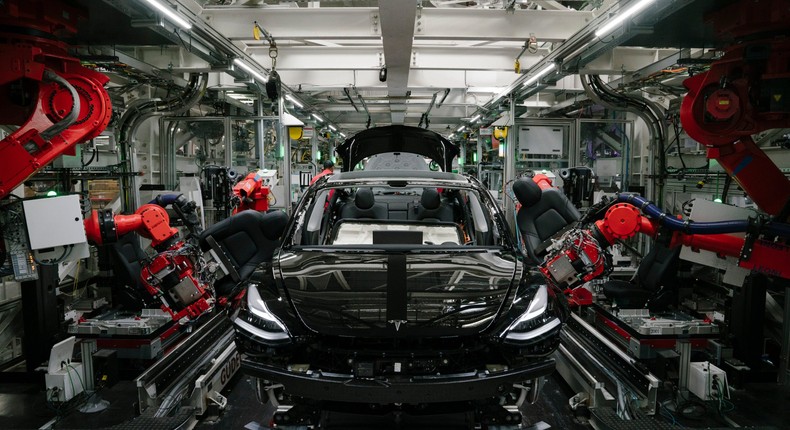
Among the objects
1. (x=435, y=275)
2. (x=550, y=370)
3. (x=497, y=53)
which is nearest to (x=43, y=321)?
(x=435, y=275)

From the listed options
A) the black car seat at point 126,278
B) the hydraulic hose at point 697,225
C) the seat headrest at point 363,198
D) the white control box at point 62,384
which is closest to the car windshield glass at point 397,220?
the seat headrest at point 363,198

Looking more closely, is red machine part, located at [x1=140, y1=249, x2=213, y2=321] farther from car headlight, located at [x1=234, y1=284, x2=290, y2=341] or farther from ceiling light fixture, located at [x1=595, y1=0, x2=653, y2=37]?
ceiling light fixture, located at [x1=595, y1=0, x2=653, y2=37]

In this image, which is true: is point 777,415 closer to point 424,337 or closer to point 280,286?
point 424,337

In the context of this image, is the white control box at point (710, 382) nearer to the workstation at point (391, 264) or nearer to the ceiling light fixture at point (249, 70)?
the workstation at point (391, 264)

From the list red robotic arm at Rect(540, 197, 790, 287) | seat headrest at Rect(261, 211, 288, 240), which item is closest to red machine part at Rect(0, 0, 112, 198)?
seat headrest at Rect(261, 211, 288, 240)

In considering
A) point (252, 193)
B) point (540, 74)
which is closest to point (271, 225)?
point (252, 193)

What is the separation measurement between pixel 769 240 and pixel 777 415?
4.64 feet

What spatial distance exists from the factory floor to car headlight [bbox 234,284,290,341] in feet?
4.38

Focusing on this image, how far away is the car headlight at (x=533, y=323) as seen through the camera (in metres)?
2.30

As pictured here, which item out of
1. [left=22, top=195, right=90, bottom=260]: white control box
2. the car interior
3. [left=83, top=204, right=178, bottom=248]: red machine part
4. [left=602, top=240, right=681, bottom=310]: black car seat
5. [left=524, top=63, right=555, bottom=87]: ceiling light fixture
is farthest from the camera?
[left=524, top=63, right=555, bottom=87]: ceiling light fixture

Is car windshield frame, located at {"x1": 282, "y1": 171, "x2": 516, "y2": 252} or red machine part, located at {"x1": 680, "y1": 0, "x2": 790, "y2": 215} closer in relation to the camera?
car windshield frame, located at {"x1": 282, "y1": 171, "x2": 516, "y2": 252}

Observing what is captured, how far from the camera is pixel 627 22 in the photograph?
13.5 ft

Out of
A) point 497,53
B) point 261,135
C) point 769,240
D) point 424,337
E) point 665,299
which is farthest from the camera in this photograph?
point 261,135

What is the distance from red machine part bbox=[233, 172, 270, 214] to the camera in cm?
654
